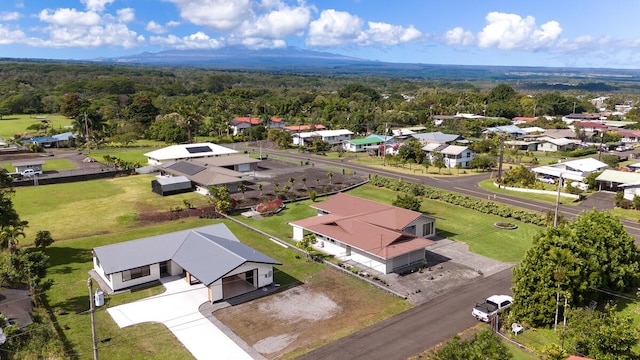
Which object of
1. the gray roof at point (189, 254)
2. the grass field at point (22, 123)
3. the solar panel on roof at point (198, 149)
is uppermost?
the grass field at point (22, 123)

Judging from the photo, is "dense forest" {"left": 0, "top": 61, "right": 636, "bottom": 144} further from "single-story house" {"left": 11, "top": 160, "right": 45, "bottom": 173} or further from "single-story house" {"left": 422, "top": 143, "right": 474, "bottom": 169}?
"single-story house" {"left": 422, "top": 143, "right": 474, "bottom": 169}

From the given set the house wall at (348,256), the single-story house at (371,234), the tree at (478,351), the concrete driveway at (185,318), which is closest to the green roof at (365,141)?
the single-story house at (371,234)

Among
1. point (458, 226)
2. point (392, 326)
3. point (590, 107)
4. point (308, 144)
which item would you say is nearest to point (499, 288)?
point (392, 326)

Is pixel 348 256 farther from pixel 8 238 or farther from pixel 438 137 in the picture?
pixel 438 137

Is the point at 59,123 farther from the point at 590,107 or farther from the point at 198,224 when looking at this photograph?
the point at 590,107

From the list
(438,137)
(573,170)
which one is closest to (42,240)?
(573,170)

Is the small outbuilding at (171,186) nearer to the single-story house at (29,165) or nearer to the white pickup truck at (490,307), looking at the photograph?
the single-story house at (29,165)

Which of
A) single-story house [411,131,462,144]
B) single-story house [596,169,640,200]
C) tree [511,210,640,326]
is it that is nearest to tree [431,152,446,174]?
single-story house [411,131,462,144]
